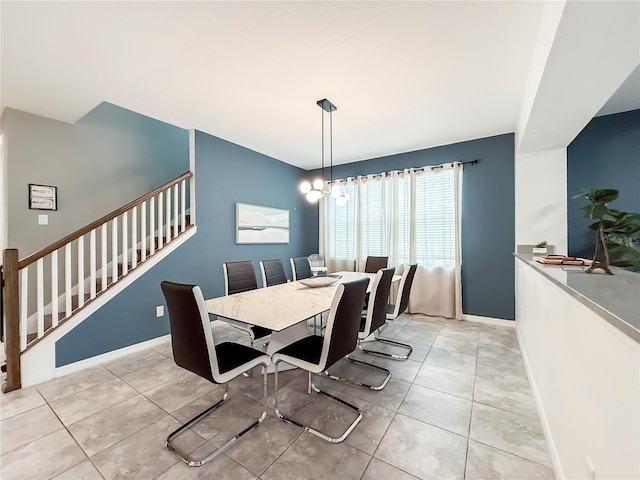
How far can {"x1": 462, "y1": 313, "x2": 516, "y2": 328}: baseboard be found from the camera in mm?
3562

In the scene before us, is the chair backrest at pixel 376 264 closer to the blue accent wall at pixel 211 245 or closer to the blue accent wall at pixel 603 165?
the blue accent wall at pixel 211 245

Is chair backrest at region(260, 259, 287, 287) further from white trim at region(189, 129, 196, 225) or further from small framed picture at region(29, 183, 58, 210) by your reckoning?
small framed picture at region(29, 183, 58, 210)

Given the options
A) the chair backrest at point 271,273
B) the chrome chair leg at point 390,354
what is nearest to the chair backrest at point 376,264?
the chrome chair leg at point 390,354

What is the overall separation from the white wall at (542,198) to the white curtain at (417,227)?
2.51ft

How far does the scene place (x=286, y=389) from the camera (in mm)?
2117

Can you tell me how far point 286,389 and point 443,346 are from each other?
1842 millimetres

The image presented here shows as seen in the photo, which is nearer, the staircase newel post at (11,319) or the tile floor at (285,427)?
the tile floor at (285,427)

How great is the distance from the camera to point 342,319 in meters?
1.62

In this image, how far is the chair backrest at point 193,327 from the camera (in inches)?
53.9

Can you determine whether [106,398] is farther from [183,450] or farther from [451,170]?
[451,170]

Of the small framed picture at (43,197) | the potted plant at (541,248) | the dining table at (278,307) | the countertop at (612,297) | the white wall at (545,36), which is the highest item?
the white wall at (545,36)

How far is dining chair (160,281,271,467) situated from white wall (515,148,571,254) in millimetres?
3377

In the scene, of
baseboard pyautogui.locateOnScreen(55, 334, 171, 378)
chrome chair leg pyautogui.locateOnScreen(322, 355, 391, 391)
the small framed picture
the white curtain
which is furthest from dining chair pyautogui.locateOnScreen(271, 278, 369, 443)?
the small framed picture

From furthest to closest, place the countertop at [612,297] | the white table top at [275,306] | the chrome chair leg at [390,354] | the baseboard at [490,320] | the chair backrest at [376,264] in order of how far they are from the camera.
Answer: the chair backrest at [376,264]
the baseboard at [490,320]
the chrome chair leg at [390,354]
the white table top at [275,306]
the countertop at [612,297]
